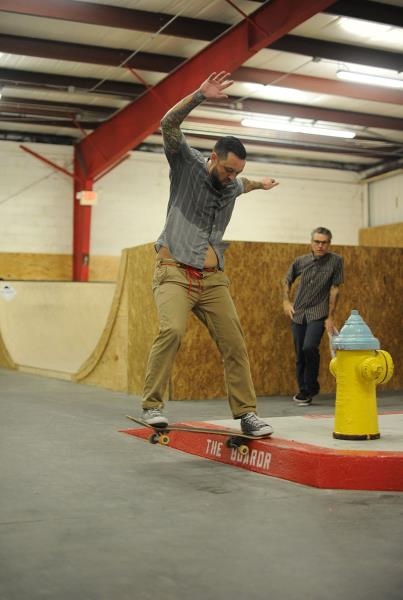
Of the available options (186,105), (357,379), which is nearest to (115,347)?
(357,379)

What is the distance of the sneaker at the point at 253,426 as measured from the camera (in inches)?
184

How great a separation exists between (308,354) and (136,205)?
41.6ft

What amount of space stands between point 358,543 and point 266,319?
588cm

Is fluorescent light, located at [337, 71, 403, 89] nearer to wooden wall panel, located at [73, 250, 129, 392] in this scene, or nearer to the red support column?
the red support column

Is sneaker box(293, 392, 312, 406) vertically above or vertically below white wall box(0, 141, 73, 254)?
below

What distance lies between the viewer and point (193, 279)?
15.6 feet

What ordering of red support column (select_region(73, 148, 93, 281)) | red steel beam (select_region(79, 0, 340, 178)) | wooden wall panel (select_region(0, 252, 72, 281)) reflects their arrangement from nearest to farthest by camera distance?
1. red steel beam (select_region(79, 0, 340, 178))
2. wooden wall panel (select_region(0, 252, 72, 281))
3. red support column (select_region(73, 148, 93, 281))

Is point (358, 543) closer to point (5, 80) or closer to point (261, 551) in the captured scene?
point (261, 551)

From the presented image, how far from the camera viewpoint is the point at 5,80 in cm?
1560

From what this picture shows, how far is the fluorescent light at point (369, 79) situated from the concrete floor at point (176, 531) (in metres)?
10.7

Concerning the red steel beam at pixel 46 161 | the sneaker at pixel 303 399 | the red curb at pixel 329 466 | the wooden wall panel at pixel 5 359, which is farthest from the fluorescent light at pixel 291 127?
the red curb at pixel 329 466

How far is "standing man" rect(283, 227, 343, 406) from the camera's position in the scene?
8070 millimetres

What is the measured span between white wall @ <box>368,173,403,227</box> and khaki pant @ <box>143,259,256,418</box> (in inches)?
688

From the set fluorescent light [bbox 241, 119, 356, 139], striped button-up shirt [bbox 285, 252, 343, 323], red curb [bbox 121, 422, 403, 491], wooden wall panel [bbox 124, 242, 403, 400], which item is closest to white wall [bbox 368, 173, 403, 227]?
fluorescent light [bbox 241, 119, 356, 139]
